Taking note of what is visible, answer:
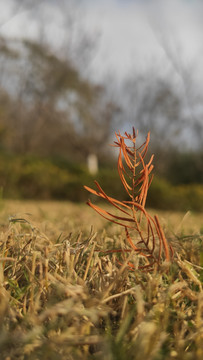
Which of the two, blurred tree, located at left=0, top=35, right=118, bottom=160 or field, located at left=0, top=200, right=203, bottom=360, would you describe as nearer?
field, located at left=0, top=200, right=203, bottom=360

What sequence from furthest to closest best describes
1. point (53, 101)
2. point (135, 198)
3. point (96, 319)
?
point (53, 101), point (135, 198), point (96, 319)

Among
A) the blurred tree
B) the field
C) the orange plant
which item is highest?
the blurred tree

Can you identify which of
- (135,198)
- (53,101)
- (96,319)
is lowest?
(96,319)

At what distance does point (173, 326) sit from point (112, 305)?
0.32ft

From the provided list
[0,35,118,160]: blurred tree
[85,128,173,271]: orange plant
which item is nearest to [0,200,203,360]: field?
[85,128,173,271]: orange plant

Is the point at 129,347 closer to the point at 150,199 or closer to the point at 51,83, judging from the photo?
the point at 150,199

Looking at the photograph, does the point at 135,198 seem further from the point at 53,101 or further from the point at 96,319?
the point at 53,101

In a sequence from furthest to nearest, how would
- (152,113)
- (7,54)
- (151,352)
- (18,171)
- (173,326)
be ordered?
(152,113), (7,54), (18,171), (173,326), (151,352)

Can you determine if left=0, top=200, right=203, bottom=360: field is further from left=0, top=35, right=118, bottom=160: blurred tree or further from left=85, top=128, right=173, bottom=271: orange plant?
left=0, top=35, right=118, bottom=160: blurred tree

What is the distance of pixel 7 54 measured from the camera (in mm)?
17078

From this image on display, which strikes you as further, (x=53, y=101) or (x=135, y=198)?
(x=53, y=101)

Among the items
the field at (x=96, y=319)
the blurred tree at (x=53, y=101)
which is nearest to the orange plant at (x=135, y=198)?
the field at (x=96, y=319)

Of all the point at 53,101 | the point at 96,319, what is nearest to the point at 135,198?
the point at 96,319

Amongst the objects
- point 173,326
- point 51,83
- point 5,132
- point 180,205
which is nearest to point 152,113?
point 51,83
